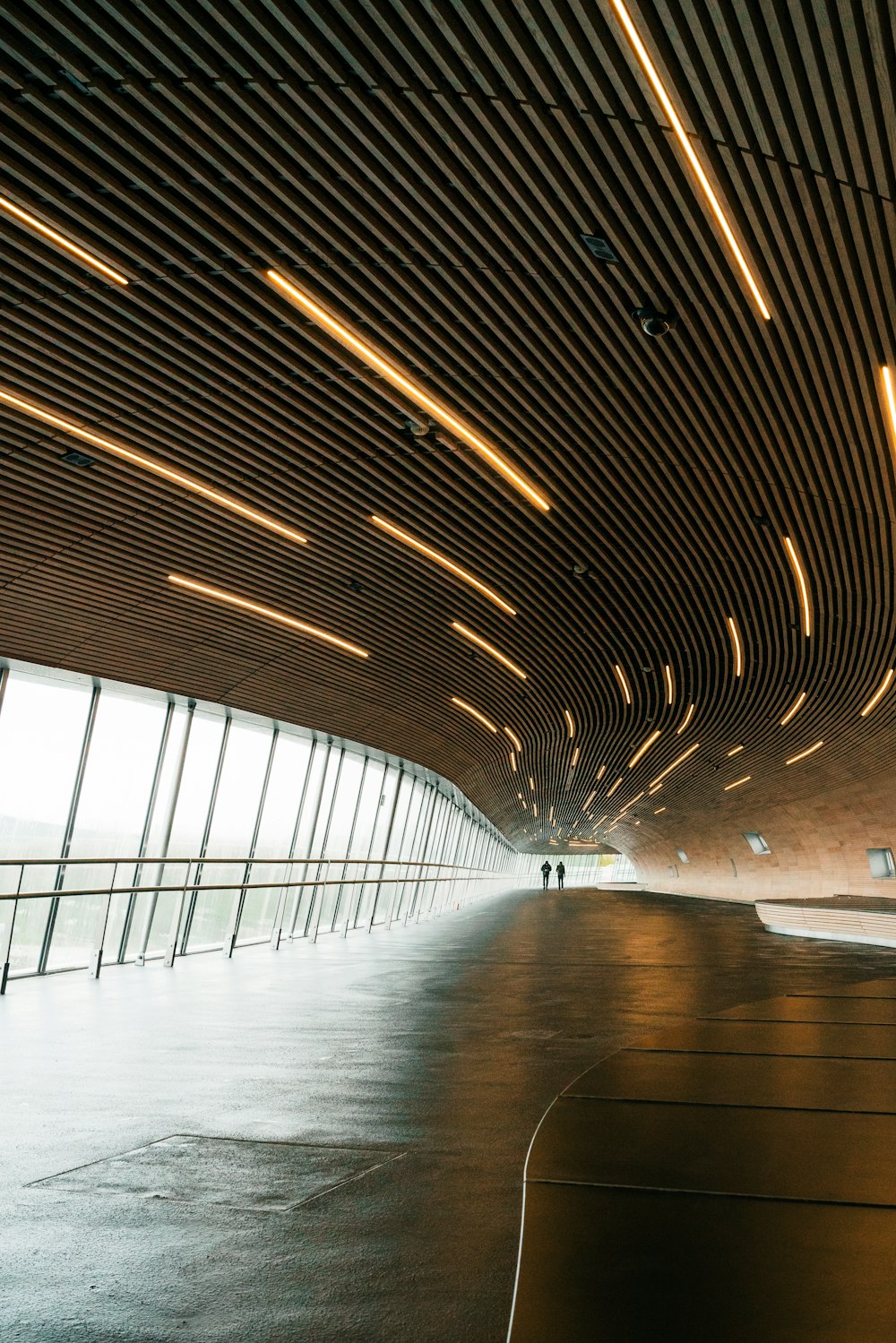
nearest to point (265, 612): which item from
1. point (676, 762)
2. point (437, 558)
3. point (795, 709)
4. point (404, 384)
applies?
point (437, 558)

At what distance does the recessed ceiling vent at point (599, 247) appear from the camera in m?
5.70

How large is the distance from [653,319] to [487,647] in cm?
944

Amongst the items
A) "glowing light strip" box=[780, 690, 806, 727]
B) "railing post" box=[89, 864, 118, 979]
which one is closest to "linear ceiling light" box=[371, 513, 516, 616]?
"railing post" box=[89, 864, 118, 979]

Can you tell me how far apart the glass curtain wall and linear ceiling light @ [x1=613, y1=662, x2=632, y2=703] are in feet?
17.8

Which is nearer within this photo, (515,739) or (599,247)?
(599,247)

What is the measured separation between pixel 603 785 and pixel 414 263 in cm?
3160

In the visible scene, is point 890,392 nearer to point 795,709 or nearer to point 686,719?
point 795,709

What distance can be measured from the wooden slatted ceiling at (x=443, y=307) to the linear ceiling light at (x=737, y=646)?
0.83 meters

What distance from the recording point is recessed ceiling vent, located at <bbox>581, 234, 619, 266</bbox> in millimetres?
5703

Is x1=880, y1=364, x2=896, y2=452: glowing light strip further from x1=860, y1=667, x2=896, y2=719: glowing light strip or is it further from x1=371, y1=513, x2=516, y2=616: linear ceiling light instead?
x1=860, y1=667, x2=896, y2=719: glowing light strip

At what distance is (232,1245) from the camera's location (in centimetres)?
307

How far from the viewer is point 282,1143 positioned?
4234mm

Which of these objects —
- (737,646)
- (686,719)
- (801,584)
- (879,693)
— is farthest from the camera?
(686,719)

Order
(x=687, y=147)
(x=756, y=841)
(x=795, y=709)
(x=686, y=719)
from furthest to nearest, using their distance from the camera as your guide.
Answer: (x=756, y=841)
(x=686, y=719)
(x=795, y=709)
(x=687, y=147)
